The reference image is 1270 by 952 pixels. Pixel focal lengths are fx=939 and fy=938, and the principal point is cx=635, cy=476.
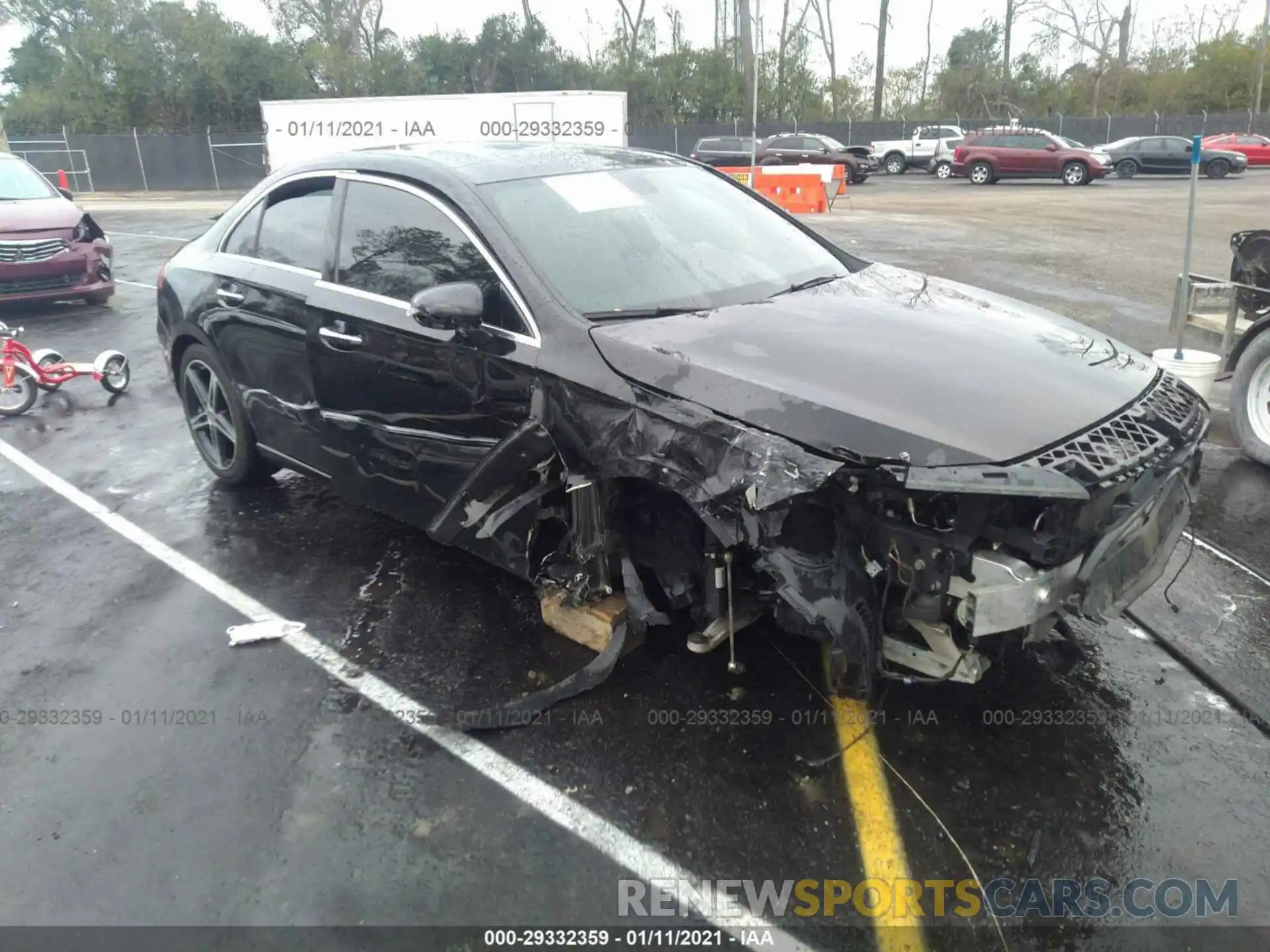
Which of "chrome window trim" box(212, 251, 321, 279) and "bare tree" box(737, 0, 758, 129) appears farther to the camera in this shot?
"bare tree" box(737, 0, 758, 129)

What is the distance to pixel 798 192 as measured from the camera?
778 inches

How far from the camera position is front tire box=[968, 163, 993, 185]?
1182 inches

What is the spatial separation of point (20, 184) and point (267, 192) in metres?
8.59

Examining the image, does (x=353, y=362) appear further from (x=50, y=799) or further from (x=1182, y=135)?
(x=1182, y=135)

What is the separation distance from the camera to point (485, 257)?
3533 mm

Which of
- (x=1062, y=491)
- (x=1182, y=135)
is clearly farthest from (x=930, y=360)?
(x=1182, y=135)

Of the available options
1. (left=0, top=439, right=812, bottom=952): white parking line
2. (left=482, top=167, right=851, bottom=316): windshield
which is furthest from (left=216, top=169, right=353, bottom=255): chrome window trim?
(left=0, top=439, right=812, bottom=952): white parking line

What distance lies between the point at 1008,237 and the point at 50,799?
16013 millimetres

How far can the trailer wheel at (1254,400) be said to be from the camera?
18.1 ft

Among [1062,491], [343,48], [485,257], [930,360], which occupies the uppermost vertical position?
[343,48]

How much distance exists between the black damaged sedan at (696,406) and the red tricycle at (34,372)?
316 cm

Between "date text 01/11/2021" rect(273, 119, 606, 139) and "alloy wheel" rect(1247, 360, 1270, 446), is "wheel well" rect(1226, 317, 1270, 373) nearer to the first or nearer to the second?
"alloy wheel" rect(1247, 360, 1270, 446)

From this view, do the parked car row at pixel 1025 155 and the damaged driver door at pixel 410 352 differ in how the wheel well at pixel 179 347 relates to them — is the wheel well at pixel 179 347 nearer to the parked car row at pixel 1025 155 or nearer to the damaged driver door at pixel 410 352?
the damaged driver door at pixel 410 352

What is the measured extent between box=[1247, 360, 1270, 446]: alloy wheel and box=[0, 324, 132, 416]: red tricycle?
7.96 meters
